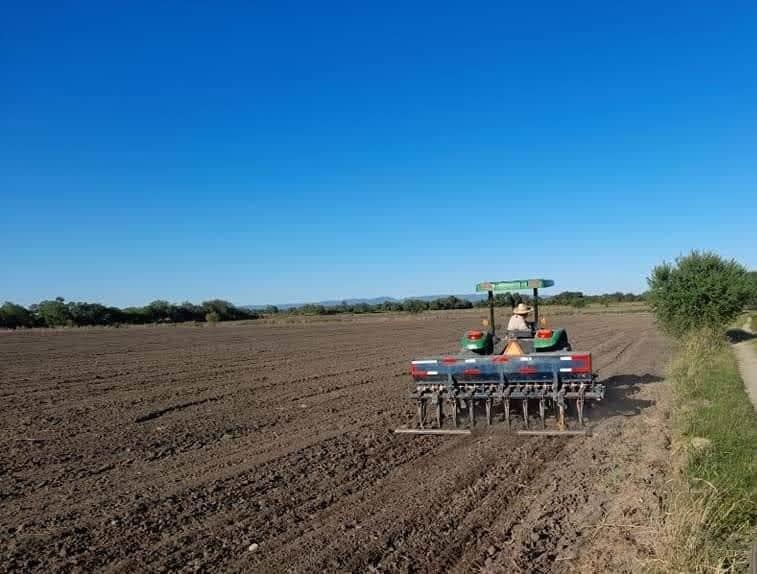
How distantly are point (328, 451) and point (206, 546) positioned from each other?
11.7 ft

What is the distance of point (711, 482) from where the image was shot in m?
6.40

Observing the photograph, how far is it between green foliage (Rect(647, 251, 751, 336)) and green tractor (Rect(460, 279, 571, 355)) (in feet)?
50.2

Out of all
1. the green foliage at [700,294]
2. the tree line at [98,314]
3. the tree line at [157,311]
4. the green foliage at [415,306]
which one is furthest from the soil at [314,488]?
the green foliage at [415,306]

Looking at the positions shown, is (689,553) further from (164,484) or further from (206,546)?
(164,484)

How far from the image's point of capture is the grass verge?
4.56 meters

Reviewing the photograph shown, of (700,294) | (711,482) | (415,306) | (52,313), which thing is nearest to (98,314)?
(52,313)

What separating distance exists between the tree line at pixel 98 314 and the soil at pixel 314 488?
68.2 meters

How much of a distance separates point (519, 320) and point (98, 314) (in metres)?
78.9

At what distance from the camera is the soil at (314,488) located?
17.7ft

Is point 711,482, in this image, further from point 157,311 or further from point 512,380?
point 157,311

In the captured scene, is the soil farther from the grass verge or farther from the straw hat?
the straw hat

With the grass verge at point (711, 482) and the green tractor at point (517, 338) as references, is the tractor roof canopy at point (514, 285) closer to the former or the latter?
the green tractor at point (517, 338)

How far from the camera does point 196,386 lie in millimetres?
17203

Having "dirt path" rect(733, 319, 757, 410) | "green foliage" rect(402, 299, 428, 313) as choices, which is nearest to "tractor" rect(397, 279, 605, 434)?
"dirt path" rect(733, 319, 757, 410)
